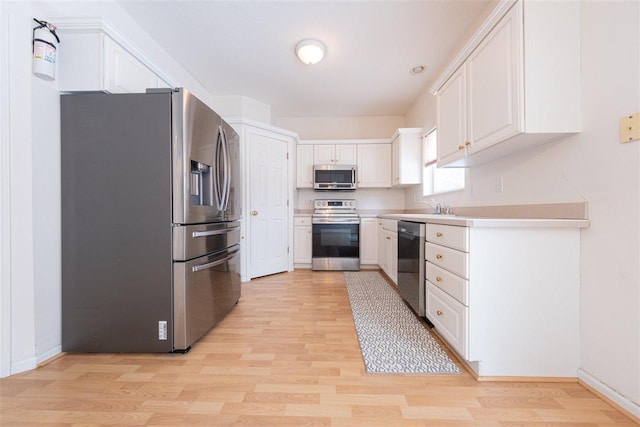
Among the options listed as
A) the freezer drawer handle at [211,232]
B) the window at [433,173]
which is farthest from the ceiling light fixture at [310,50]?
the freezer drawer handle at [211,232]

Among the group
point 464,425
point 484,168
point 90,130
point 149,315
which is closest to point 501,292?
point 464,425

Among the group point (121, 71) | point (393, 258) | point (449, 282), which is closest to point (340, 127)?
point (393, 258)

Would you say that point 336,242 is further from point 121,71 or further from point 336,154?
point 121,71

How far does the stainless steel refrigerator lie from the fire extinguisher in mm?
164

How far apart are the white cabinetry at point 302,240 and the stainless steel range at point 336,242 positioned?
14 cm

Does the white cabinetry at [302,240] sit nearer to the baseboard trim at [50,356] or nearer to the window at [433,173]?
the window at [433,173]

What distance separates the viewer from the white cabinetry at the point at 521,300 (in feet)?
4.38

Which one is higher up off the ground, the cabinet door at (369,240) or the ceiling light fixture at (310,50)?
the ceiling light fixture at (310,50)

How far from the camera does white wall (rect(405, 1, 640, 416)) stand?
109cm

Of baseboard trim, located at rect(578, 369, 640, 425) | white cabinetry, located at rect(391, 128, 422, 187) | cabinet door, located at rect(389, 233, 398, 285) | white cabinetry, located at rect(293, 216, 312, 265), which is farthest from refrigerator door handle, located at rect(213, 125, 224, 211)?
white cabinetry, located at rect(391, 128, 422, 187)

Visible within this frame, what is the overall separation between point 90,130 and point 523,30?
263 centimetres

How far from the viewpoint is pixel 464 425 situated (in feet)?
3.53

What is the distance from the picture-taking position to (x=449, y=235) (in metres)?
1.57

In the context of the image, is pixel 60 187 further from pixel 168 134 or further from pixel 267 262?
pixel 267 262
